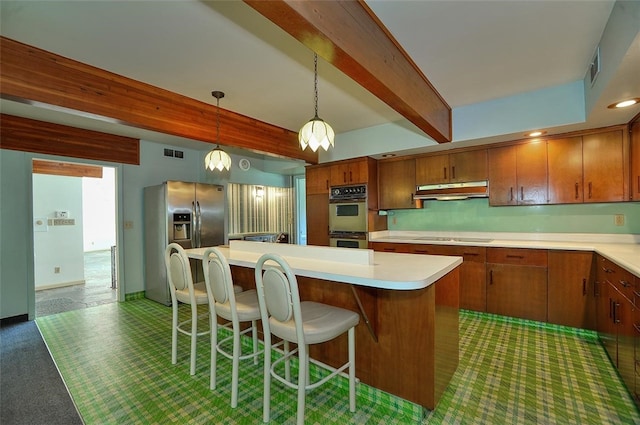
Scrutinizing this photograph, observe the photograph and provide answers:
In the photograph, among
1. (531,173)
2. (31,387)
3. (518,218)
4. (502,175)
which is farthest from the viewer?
(518,218)

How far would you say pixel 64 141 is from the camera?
392 cm

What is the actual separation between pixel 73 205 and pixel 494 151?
285 inches

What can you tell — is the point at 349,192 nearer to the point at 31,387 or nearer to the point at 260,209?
the point at 260,209

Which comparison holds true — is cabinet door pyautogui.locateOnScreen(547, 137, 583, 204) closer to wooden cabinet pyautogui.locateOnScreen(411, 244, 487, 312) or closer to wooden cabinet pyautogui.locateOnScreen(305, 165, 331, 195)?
wooden cabinet pyautogui.locateOnScreen(411, 244, 487, 312)

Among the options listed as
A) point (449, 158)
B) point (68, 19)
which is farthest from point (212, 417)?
point (449, 158)

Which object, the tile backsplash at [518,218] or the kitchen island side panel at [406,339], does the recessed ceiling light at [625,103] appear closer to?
the tile backsplash at [518,218]

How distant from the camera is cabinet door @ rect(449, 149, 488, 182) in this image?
3.71 meters

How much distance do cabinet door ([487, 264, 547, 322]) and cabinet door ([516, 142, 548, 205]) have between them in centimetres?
83

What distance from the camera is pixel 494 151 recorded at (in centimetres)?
363

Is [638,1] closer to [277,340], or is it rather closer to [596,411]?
[596,411]

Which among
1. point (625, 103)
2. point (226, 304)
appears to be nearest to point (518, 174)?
point (625, 103)

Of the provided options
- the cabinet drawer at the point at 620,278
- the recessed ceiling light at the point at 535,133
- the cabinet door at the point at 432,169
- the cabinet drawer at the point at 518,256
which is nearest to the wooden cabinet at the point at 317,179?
the cabinet door at the point at 432,169

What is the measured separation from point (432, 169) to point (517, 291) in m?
1.81

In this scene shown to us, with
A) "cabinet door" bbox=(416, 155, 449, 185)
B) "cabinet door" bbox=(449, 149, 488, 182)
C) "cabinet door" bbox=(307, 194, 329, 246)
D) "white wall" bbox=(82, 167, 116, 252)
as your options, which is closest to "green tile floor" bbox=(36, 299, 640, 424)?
"cabinet door" bbox=(449, 149, 488, 182)
